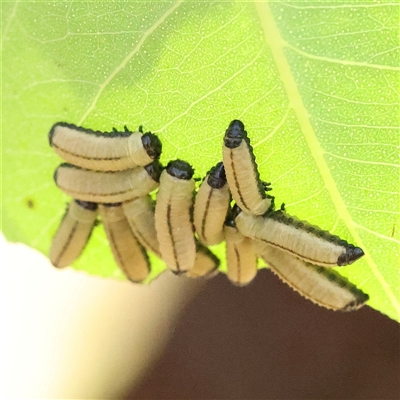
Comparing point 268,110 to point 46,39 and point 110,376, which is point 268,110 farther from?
point 110,376

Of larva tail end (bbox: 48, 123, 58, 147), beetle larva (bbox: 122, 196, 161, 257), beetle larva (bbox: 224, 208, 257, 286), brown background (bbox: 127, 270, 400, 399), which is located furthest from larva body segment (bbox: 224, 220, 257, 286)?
brown background (bbox: 127, 270, 400, 399)

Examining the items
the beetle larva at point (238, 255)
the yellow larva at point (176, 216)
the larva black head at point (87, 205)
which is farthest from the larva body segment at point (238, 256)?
the larva black head at point (87, 205)

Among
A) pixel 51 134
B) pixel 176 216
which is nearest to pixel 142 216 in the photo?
pixel 176 216

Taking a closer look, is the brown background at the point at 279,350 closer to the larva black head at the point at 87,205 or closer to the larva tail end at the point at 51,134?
the larva black head at the point at 87,205

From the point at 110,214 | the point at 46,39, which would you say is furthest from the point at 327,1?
the point at 110,214

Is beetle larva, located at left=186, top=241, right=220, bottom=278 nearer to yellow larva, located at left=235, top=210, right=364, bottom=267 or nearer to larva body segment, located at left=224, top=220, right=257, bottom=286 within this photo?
larva body segment, located at left=224, top=220, right=257, bottom=286

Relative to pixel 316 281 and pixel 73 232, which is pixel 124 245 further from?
pixel 316 281
